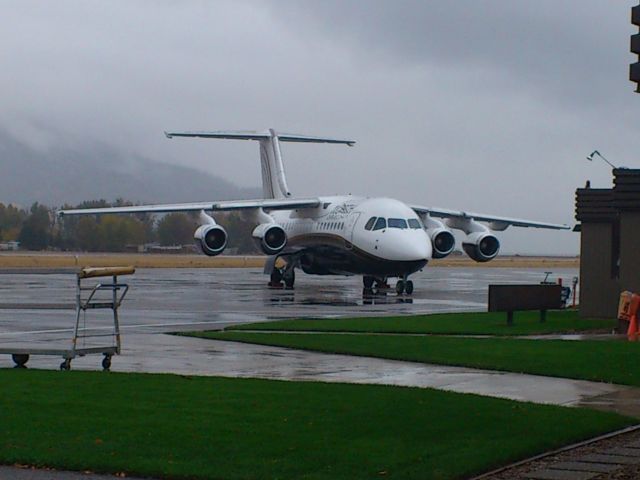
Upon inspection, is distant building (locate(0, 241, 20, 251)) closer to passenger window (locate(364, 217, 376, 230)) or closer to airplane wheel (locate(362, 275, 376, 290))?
airplane wheel (locate(362, 275, 376, 290))

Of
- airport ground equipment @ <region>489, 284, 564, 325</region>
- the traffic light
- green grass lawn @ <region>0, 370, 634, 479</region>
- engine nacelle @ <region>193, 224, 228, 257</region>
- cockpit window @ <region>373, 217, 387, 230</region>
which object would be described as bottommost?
green grass lawn @ <region>0, 370, 634, 479</region>

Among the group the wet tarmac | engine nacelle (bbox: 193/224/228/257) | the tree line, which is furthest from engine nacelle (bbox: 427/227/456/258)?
the tree line

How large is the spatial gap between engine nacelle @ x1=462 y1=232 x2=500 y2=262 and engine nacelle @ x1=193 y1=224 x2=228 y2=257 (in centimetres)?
981

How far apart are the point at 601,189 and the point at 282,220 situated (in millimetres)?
25073

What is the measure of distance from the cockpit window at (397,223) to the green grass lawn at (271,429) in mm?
30169

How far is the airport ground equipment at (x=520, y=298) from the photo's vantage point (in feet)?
77.8

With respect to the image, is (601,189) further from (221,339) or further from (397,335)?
(221,339)

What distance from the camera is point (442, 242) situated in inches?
1893

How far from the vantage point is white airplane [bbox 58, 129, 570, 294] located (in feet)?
141

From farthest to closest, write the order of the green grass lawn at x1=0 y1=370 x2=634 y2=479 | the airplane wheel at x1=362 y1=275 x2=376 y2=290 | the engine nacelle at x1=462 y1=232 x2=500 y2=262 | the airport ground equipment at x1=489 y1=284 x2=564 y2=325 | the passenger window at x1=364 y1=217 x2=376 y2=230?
1. the engine nacelle at x1=462 y1=232 x2=500 y2=262
2. the airplane wheel at x1=362 y1=275 x2=376 y2=290
3. the passenger window at x1=364 y1=217 x2=376 y2=230
4. the airport ground equipment at x1=489 y1=284 x2=564 y2=325
5. the green grass lawn at x1=0 y1=370 x2=634 y2=479

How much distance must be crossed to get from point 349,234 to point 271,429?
34.3 m

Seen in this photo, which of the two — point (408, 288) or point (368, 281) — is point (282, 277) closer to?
point (368, 281)

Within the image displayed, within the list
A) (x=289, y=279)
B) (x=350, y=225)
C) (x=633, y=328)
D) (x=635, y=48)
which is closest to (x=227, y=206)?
(x=289, y=279)

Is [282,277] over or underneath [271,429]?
over
